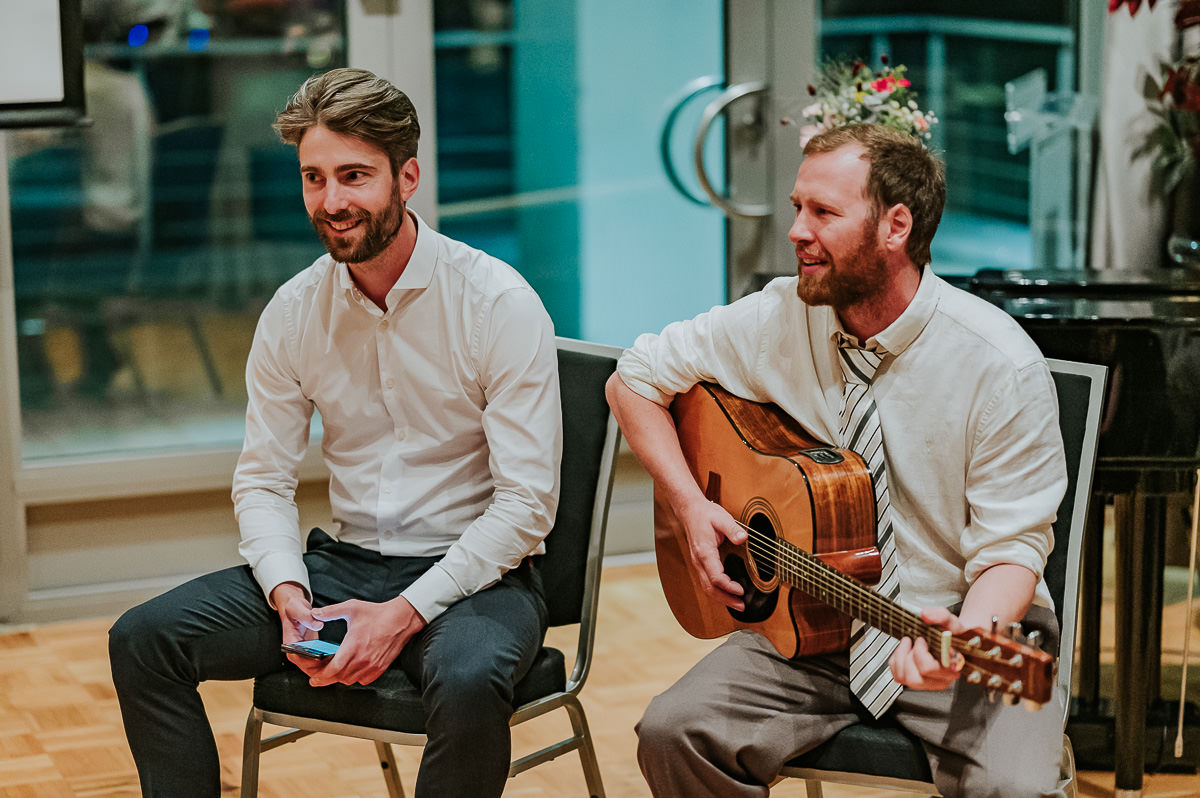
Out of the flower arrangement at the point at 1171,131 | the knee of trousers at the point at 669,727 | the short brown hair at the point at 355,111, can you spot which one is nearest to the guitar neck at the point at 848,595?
the knee of trousers at the point at 669,727

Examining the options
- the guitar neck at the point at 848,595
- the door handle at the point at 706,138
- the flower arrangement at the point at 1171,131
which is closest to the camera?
the guitar neck at the point at 848,595

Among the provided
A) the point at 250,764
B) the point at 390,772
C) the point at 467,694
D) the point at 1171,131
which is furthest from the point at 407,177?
the point at 1171,131

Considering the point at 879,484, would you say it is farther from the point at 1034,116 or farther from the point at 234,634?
the point at 1034,116

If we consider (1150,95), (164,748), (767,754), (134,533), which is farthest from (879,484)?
(134,533)

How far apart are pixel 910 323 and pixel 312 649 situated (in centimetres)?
97

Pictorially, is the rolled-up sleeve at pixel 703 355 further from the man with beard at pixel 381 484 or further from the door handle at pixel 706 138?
the door handle at pixel 706 138

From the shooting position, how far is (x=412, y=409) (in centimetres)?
238

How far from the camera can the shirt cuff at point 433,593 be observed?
2.20 m

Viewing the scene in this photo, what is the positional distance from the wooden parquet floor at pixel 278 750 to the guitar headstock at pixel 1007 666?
1.22 meters

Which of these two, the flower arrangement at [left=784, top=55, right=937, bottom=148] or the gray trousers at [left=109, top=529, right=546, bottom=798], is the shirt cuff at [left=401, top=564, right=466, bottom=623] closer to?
the gray trousers at [left=109, top=529, right=546, bottom=798]

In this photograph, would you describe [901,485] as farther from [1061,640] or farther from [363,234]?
[363,234]

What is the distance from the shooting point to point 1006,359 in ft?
6.48

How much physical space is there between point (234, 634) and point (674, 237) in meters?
2.63

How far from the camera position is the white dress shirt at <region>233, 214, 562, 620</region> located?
230 cm
